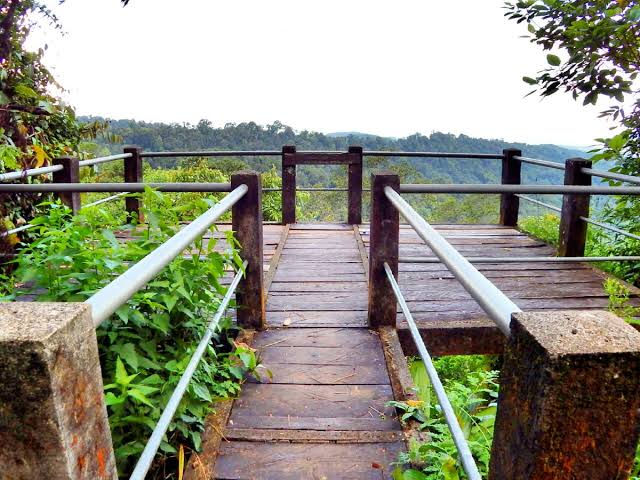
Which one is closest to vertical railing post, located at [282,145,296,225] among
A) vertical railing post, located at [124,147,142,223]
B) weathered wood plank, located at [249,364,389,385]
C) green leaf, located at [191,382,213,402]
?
vertical railing post, located at [124,147,142,223]

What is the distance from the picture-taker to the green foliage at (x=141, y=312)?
5.55ft

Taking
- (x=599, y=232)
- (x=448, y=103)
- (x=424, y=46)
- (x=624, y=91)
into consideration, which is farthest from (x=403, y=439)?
(x=448, y=103)

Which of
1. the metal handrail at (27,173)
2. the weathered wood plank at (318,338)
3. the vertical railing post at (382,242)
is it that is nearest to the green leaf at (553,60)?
the vertical railing post at (382,242)

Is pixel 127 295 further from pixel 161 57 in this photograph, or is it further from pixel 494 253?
pixel 161 57

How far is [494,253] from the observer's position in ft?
16.5

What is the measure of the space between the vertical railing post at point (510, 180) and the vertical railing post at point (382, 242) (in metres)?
3.69

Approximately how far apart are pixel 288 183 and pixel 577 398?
221 inches

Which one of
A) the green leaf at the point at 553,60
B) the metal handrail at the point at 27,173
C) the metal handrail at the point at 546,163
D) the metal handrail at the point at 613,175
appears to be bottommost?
the metal handrail at the point at 27,173

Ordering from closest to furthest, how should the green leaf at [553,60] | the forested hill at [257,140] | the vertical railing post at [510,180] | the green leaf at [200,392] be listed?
the green leaf at [200,392] → the green leaf at [553,60] → the vertical railing post at [510,180] → the forested hill at [257,140]

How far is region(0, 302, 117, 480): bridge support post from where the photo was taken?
0.67m

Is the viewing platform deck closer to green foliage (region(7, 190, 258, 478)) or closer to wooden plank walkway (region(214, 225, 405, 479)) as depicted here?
wooden plank walkway (region(214, 225, 405, 479))

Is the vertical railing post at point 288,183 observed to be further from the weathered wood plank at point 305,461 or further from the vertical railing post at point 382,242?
the weathered wood plank at point 305,461

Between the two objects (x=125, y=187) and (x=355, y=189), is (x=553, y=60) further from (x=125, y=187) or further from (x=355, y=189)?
(x=355, y=189)

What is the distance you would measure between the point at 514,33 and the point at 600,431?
3.52 metres
